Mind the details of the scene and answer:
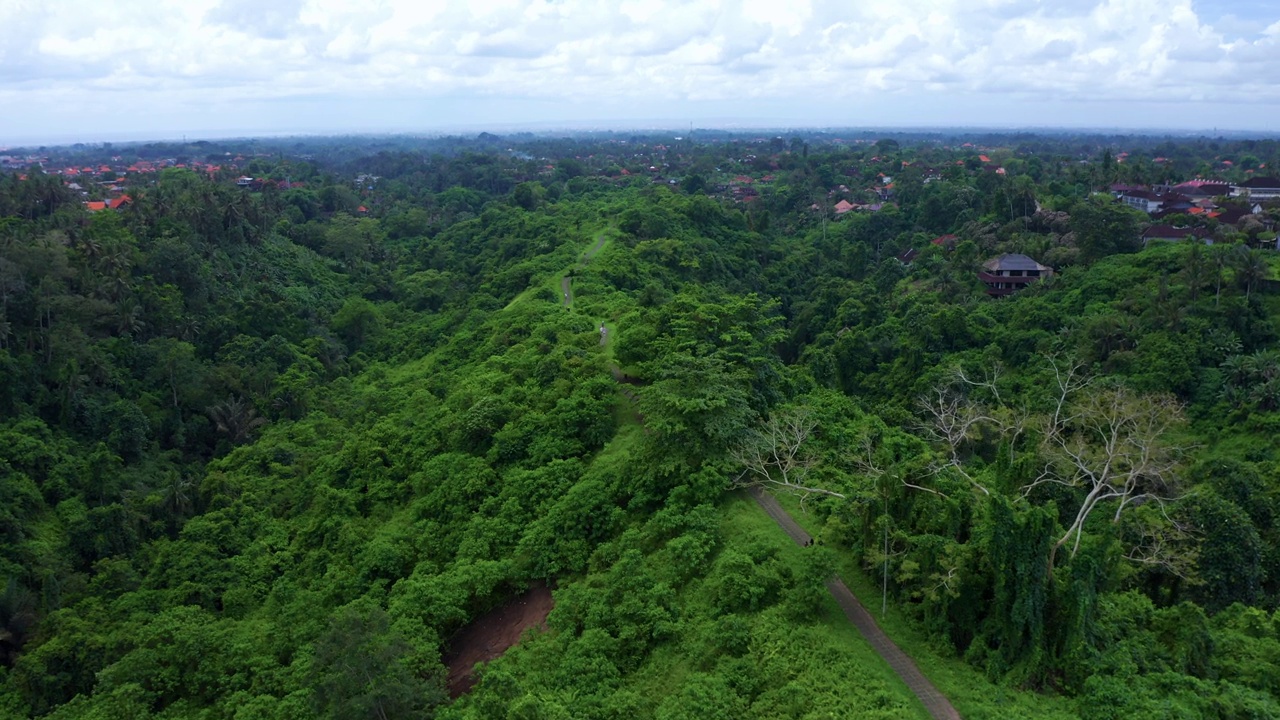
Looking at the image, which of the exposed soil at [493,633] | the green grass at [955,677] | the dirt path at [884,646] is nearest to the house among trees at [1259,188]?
the dirt path at [884,646]

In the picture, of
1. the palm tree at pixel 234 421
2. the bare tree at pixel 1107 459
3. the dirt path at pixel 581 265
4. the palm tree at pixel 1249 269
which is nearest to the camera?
the bare tree at pixel 1107 459

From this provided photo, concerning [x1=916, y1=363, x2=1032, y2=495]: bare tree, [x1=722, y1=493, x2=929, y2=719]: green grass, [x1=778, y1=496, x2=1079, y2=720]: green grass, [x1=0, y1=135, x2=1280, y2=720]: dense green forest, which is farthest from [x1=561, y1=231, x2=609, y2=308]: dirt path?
[x1=778, y1=496, x2=1079, y2=720]: green grass

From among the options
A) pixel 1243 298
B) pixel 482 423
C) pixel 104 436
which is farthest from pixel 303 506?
pixel 1243 298

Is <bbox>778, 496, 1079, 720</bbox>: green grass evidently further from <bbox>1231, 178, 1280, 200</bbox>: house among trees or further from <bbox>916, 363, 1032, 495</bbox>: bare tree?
<bbox>1231, 178, 1280, 200</bbox>: house among trees

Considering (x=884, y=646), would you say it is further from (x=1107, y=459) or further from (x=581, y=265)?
(x=581, y=265)

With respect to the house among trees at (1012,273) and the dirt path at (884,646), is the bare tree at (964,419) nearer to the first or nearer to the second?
the dirt path at (884,646)

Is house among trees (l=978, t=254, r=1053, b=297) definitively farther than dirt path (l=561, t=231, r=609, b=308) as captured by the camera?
Yes
